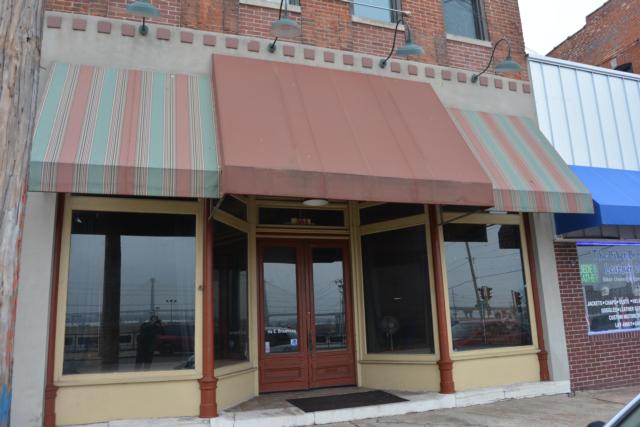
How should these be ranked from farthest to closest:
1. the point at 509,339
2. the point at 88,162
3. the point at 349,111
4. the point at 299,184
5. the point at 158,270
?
the point at 509,339
the point at 349,111
the point at 158,270
the point at 299,184
the point at 88,162

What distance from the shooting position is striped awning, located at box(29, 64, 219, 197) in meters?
5.94

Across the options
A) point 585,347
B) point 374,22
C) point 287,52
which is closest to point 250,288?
point 287,52

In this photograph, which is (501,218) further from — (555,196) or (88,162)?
(88,162)

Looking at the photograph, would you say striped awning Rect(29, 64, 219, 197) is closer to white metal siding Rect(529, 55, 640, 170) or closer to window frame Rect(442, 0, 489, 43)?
window frame Rect(442, 0, 489, 43)

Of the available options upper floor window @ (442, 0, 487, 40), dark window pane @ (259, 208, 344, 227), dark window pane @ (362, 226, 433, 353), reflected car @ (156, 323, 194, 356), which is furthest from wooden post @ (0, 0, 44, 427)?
upper floor window @ (442, 0, 487, 40)

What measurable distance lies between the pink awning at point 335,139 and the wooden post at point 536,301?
7.10ft

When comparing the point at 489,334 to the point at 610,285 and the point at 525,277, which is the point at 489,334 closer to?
the point at 525,277

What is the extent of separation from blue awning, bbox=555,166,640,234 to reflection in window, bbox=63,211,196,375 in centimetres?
605

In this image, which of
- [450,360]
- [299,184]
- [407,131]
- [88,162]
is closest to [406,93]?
[407,131]

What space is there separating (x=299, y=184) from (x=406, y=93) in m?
3.23

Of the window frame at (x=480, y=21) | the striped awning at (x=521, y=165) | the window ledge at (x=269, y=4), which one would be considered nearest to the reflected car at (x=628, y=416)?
the striped awning at (x=521, y=165)

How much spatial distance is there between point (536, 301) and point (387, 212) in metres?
2.85

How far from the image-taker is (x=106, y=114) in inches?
267

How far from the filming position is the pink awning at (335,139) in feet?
21.2
